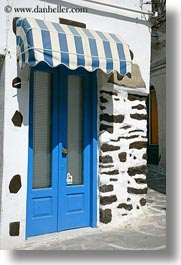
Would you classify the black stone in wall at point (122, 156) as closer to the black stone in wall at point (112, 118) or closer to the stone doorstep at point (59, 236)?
the black stone in wall at point (112, 118)

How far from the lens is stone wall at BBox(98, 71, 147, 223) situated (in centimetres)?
562

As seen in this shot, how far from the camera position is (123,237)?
517 cm

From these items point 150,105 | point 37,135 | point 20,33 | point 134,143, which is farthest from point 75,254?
point 150,105

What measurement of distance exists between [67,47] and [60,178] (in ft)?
6.64

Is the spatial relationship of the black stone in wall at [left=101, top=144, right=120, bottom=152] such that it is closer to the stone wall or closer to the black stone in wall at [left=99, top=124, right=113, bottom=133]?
the stone wall

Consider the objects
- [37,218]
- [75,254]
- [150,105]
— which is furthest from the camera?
[150,105]

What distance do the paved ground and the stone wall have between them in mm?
236

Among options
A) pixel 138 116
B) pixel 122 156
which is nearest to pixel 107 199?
pixel 122 156

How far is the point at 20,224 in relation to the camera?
15.5 feet

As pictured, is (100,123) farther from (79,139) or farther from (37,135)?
(37,135)

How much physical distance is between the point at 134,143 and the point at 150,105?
7.54m

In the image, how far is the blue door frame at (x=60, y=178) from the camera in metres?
5.04

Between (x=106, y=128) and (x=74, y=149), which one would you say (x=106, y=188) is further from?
(x=106, y=128)

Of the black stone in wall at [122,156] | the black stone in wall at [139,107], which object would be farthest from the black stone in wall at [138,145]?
the black stone in wall at [139,107]
